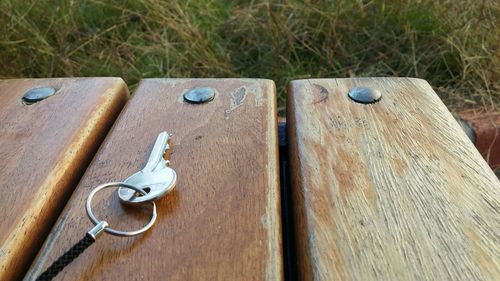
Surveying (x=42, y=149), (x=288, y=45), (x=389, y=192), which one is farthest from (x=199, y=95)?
(x=288, y=45)

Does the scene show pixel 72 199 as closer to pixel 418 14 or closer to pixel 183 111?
pixel 183 111

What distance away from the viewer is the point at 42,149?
72 cm

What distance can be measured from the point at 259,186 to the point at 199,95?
273 mm

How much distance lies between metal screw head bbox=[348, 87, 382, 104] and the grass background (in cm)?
96

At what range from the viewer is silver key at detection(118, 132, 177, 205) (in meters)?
0.60

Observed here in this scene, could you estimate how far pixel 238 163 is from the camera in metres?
0.67

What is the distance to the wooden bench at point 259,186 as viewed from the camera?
527 mm

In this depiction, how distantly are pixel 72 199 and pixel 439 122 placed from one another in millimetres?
522

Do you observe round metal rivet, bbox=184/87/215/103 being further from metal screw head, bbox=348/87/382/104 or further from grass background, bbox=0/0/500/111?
grass background, bbox=0/0/500/111

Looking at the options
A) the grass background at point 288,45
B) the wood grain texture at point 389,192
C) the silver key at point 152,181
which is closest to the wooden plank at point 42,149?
the silver key at point 152,181

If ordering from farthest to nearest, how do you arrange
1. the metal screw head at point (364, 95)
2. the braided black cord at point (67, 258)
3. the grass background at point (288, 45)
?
the grass background at point (288, 45)
the metal screw head at point (364, 95)
the braided black cord at point (67, 258)

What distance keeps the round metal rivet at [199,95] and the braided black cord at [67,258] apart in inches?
13.7

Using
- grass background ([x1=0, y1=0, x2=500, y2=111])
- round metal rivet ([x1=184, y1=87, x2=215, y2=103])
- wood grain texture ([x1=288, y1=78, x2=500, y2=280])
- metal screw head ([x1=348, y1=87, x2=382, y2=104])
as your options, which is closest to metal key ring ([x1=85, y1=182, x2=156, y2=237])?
wood grain texture ([x1=288, y1=78, x2=500, y2=280])

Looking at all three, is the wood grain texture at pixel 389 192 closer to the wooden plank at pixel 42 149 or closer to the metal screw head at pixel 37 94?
the wooden plank at pixel 42 149
